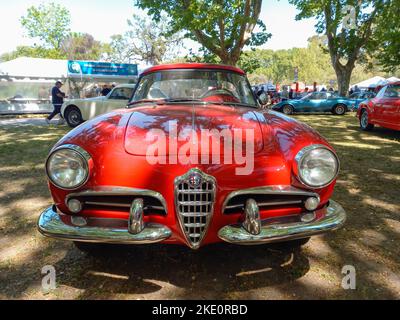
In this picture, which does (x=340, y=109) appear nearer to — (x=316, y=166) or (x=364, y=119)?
(x=364, y=119)

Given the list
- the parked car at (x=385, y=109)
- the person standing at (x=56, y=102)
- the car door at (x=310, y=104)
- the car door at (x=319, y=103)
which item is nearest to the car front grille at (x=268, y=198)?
the parked car at (x=385, y=109)

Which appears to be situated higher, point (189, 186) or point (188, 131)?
point (188, 131)

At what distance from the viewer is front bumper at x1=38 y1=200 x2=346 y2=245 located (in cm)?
199

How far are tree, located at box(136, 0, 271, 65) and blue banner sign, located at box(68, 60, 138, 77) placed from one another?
3.54 metres

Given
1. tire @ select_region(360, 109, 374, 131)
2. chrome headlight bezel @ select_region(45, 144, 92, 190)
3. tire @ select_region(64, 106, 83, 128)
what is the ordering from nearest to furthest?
chrome headlight bezel @ select_region(45, 144, 92, 190)
tire @ select_region(360, 109, 374, 131)
tire @ select_region(64, 106, 83, 128)

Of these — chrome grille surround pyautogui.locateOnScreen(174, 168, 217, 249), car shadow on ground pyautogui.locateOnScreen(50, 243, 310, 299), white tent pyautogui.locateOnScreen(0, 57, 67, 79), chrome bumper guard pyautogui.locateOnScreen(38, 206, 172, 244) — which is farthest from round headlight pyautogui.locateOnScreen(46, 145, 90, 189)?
white tent pyautogui.locateOnScreen(0, 57, 67, 79)

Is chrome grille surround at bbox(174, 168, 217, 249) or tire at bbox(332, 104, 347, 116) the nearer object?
chrome grille surround at bbox(174, 168, 217, 249)

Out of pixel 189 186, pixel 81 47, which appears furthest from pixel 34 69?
pixel 81 47

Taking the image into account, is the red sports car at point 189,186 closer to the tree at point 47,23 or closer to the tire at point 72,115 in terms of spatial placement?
the tire at point 72,115

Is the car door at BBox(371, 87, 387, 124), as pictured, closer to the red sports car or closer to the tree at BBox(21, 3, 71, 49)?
the red sports car

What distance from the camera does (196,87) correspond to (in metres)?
3.57

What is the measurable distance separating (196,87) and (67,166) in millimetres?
1847

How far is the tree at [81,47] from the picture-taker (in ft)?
139
